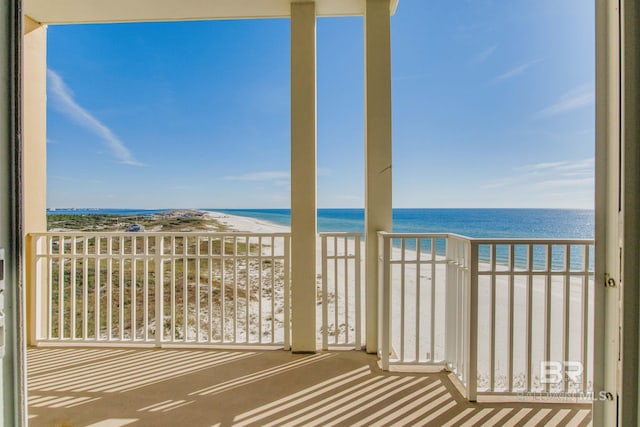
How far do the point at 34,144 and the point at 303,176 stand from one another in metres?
2.53

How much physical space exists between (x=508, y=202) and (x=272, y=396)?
20.1 m

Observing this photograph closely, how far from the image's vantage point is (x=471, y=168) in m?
17.8

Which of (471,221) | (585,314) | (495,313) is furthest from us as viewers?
(471,221)

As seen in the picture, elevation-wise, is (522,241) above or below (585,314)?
above

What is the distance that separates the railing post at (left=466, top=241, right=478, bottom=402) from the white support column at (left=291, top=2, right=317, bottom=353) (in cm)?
122

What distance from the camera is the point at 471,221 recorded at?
17469 millimetres

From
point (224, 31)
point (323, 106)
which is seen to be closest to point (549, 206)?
point (323, 106)

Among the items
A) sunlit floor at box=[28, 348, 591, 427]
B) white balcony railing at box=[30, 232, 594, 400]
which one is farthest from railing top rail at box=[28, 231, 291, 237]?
sunlit floor at box=[28, 348, 591, 427]

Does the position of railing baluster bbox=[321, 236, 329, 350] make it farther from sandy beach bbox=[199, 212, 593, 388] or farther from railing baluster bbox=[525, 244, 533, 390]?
railing baluster bbox=[525, 244, 533, 390]

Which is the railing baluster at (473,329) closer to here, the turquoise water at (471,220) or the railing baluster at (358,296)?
the railing baluster at (358,296)

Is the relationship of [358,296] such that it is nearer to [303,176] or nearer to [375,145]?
[303,176]

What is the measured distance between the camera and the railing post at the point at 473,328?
193cm

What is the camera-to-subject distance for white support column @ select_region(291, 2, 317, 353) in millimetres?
2557
